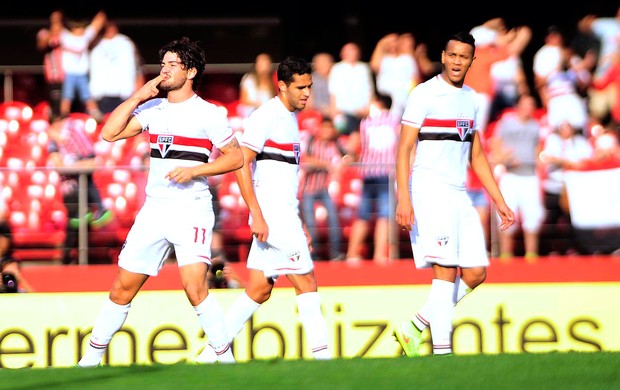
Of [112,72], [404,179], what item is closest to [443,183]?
[404,179]

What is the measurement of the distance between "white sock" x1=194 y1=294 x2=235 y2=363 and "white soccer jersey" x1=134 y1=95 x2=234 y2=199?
0.65m

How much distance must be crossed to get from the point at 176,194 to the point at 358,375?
1758 millimetres

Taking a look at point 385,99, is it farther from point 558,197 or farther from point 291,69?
point 291,69

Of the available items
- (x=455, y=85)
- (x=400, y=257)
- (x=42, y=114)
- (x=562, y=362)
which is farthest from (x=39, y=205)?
(x=562, y=362)

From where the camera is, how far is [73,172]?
12.5 meters

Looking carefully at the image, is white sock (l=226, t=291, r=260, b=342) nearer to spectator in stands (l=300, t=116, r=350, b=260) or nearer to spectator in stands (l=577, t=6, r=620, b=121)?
spectator in stands (l=300, t=116, r=350, b=260)

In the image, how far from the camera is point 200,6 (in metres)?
20.0

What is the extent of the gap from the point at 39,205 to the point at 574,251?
511 cm

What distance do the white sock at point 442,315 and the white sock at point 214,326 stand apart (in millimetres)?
1311

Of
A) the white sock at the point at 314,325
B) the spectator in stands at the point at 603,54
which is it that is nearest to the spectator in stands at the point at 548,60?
the spectator in stands at the point at 603,54

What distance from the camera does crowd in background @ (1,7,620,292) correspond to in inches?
490

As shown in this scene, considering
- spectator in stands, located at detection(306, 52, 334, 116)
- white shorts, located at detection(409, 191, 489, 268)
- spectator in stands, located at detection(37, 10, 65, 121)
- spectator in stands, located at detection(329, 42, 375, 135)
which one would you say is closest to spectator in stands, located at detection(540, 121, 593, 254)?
spectator in stands, located at detection(329, 42, 375, 135)

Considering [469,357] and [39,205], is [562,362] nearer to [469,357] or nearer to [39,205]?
[469,357]

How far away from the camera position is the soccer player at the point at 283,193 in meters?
8.70
